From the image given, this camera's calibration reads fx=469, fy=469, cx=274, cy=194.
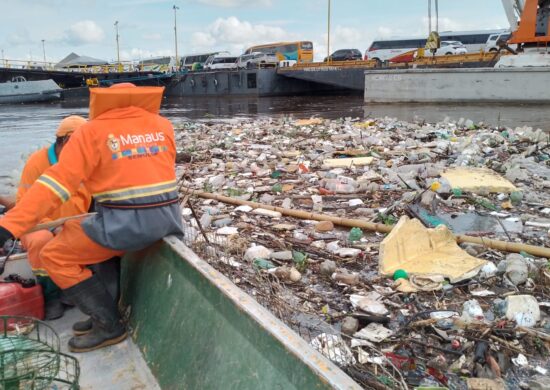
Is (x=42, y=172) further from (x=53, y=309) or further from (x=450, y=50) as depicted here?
(x=450, y=50)

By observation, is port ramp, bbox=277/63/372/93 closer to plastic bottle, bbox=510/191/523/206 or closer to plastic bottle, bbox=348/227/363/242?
plastic bottle, bbox=510/191/523/206

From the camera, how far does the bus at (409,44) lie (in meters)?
35.4

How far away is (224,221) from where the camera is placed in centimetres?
479

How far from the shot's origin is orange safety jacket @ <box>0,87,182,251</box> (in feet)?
7.18

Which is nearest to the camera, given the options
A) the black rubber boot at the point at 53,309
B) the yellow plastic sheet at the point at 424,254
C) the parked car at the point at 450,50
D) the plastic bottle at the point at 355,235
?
the black rubber boot at the point at 53,309

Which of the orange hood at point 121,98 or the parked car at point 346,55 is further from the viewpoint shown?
the parked car at point 346,55

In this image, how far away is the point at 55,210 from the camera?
2812mm

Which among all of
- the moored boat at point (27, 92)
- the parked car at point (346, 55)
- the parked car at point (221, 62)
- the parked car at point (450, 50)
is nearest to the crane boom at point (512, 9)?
the parked car at point (450, 50)

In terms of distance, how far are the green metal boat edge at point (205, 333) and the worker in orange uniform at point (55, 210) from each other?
461 mm

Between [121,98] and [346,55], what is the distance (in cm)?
A: 3803

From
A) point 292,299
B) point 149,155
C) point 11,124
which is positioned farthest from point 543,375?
point 11,124

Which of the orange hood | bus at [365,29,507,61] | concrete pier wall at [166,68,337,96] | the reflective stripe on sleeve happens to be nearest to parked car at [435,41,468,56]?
bus at [365,29,507,61]

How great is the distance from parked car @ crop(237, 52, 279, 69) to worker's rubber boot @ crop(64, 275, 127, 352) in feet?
116

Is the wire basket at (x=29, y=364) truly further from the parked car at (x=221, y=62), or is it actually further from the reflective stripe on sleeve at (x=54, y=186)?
the parked car at (x=221, y=62)
